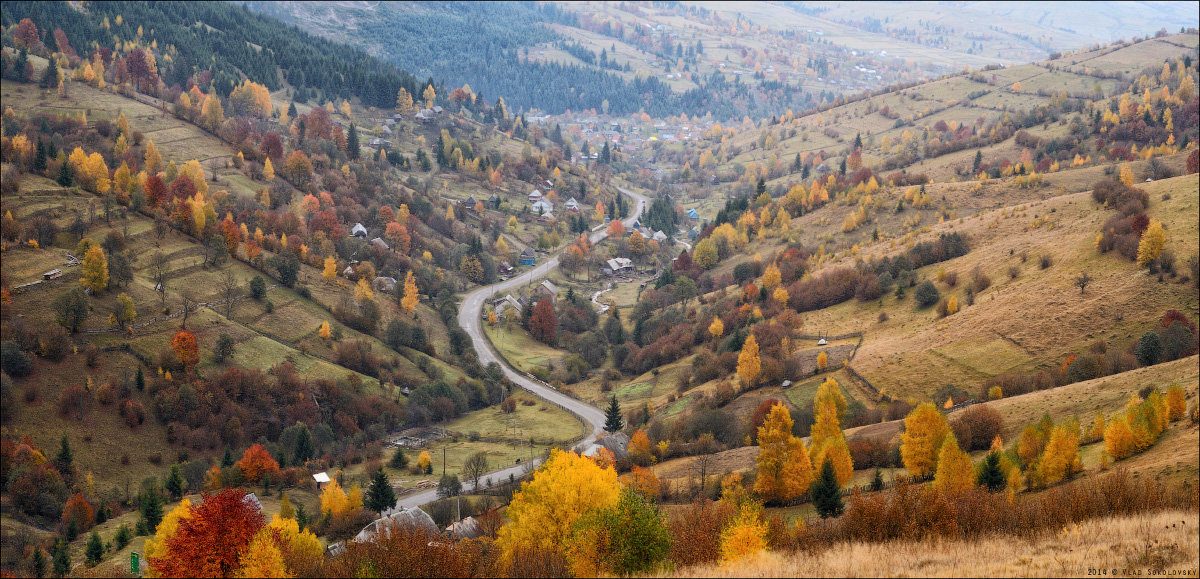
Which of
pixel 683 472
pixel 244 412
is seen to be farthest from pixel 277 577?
pixel 244 412

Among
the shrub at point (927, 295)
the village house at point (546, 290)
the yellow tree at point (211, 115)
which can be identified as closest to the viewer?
the shrub at point (927, 295)

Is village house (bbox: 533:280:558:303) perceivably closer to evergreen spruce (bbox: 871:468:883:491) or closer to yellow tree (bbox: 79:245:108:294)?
yellow tree (bbox: 79:245:108:294)

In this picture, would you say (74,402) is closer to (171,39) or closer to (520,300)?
(520,300)

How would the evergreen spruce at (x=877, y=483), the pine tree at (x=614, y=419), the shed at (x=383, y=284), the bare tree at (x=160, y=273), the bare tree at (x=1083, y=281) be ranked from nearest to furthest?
1. the evergreen spruce at (x=877, y=483)
2. the bare tree at (x=1083, y=281)
3. the pine tree at (x=614, y=419)
4. the bare tree at (x=160, y=273)
5. the shed at (x=383, y=284)

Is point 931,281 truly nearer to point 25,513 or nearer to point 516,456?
point 516,456

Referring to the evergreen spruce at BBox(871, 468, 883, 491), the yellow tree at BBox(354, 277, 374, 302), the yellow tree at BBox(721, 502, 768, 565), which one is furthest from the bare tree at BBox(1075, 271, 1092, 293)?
the yellow tree at BBox(354, 277, 374, 302)

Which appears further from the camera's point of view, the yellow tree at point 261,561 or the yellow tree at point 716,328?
the yellow tree at point 716,328

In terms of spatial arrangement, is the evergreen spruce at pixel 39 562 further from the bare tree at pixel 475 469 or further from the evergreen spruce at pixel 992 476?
the evergreen spruce at pixel 992 476

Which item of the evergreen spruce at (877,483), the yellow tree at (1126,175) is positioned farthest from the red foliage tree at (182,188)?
the yellow tree at (1126,175)
